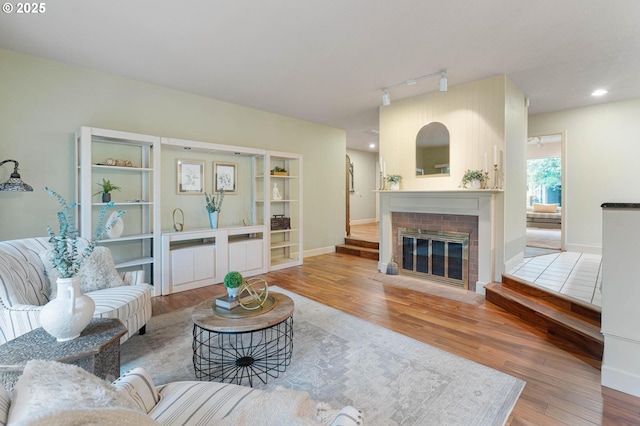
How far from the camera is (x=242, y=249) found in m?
4.68

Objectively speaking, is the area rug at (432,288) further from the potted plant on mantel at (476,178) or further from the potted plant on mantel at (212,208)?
the potted plant on mantel at (212,208)

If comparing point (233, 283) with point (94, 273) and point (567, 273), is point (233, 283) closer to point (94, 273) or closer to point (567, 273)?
point (94, 273)

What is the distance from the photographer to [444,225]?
4.27 m

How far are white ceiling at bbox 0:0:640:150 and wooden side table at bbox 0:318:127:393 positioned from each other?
240cm

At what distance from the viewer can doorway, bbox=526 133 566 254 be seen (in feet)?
25.7

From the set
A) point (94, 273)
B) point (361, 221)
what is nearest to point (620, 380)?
point (94, 273)

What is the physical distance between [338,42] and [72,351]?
3097 millimetres

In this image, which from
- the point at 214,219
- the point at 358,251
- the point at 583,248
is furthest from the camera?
the point at 358,251

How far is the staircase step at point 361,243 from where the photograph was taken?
6.18 meters

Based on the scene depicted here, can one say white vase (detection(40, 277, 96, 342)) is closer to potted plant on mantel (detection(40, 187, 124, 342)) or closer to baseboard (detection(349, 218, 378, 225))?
potted plant on mantel (detection(40, 187, 124, 342))

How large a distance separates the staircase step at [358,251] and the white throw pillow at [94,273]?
14.1 ft

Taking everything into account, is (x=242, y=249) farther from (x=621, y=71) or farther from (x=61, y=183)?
(x=621, y=71)

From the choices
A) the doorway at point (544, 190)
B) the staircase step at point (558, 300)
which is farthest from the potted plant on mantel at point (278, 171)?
the doorway at point (544, 190)

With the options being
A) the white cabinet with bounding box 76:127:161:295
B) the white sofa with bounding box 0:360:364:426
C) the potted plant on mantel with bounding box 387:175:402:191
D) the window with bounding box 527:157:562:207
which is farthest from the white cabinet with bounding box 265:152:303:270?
the window with bounding box 527:157:562:207
